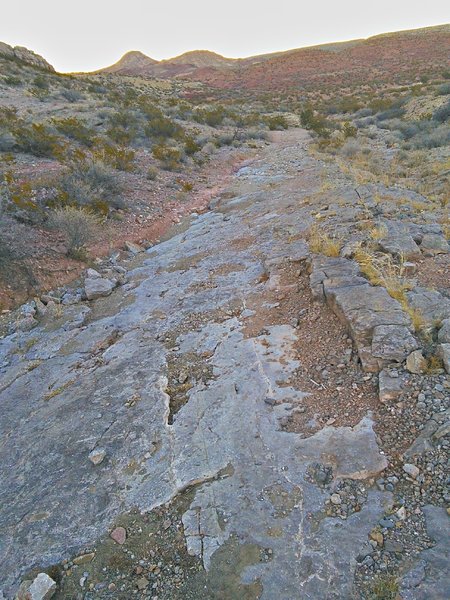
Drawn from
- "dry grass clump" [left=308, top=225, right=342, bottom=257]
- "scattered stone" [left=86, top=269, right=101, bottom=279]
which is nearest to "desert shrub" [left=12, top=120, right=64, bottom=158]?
Answer: "scattered stone" [left=86, top=269, right=101, bottom=279]

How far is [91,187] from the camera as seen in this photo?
9961 mm

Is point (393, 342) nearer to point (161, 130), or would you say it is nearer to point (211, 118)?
point (161, 130)

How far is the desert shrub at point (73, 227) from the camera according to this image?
314 inches

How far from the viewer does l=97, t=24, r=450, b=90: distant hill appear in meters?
44.0

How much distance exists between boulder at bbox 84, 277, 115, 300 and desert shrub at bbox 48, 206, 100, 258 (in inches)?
43.6

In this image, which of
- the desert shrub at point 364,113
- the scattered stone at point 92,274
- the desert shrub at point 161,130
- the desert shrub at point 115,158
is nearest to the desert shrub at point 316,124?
the desert shrub at point 364,113

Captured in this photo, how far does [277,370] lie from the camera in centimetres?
420

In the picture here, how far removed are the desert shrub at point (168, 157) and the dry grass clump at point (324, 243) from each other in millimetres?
7899

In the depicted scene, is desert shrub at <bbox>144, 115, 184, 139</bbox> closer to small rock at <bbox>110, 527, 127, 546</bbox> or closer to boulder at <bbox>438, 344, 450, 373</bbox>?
boulder at <bbox>438, 344, 450, 373</bbox>

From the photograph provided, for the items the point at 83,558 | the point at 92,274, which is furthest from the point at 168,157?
the point at 83,558

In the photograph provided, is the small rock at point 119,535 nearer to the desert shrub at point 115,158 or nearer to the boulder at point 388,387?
the boulder at point 388,387

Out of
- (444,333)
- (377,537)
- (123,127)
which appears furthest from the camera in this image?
(123,127)

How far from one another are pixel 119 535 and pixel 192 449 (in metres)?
0.83

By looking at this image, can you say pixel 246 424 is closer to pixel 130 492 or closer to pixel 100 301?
pixel 130 492
